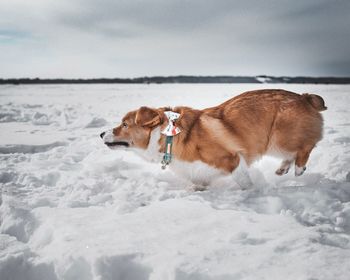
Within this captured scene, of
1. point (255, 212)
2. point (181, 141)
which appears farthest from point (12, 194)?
point (255, 212)

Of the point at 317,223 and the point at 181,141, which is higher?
the point at 181,141

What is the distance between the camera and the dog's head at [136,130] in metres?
4.12

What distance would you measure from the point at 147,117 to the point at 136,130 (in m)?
0.25

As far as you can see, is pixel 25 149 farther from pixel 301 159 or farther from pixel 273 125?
pixel 301 159

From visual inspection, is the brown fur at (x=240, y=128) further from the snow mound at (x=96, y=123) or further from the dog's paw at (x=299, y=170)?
the snow mound at (x=96, y=123)

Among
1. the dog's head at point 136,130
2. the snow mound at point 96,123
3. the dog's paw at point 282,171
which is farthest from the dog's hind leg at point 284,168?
the snow mound at point 96,123

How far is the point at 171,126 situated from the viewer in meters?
3.97

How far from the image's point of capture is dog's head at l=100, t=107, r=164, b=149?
13.5 feet

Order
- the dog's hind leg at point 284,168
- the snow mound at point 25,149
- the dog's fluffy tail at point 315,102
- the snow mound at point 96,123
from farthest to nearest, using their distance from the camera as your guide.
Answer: the snow mound at point 96,123, the snow mound at point 25,149, the dog's hind leg at point 284,168, the dog's fluffy tail at point 315,102

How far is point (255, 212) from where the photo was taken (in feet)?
10.2

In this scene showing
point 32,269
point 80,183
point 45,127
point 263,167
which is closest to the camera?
point 32,269

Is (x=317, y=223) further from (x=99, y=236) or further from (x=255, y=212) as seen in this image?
(x=99, y=236)

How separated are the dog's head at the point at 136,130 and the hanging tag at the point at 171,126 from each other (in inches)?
4.3

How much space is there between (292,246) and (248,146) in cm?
195
